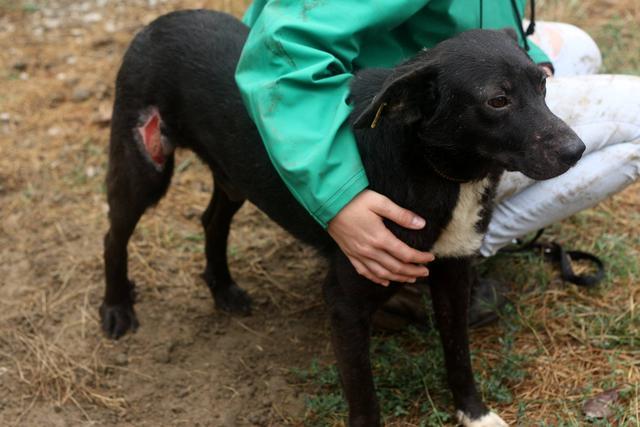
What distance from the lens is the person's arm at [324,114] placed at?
253 centimetres

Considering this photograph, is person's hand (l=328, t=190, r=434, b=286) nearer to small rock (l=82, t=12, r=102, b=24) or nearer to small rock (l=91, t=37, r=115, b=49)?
small rock (l=91, t=37, r=115, b=49)

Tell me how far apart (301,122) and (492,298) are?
1359 millimetres

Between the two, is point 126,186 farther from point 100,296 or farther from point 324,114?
point 324,114

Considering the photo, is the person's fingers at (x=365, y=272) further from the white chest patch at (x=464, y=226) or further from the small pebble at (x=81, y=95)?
the small pebble at (x=81, y=95)

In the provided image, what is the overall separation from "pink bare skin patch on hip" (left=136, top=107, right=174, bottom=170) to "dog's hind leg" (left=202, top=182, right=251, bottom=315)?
43cm

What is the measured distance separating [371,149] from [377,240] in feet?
0.92

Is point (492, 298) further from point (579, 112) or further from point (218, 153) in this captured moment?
point (218, 153)

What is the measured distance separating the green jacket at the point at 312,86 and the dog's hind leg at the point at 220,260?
1012mm

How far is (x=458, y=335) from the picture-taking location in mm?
2943

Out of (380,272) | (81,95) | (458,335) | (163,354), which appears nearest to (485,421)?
(458,335)

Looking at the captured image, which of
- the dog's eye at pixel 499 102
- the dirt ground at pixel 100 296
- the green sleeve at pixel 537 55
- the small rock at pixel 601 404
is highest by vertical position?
the dog's eye at pixel 499 102

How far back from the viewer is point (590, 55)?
3.86 metres

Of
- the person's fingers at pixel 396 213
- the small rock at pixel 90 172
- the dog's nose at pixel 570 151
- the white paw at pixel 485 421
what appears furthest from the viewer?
the small rock at pixel 90 172

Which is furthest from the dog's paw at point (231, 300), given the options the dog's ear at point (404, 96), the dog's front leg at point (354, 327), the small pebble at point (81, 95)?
the small pebble at point (81, 95)
